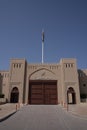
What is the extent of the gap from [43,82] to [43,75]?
147 centimetres

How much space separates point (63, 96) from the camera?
2916 centimetres

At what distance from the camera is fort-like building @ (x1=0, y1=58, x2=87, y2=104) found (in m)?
29.6

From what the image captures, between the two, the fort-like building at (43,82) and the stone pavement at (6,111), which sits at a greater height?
the fort-like building at (43,82)

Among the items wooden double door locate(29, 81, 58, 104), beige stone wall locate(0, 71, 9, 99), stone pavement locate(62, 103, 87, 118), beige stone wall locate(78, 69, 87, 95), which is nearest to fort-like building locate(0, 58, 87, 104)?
wooden double door locate(29, 81, 58, 104)

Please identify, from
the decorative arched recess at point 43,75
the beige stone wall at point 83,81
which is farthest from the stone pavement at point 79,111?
the beige stone wall at point 83,81

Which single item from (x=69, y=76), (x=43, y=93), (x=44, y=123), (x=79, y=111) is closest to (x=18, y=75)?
(x=43, y=93)

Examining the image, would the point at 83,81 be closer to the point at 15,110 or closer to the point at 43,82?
the point at 43,82

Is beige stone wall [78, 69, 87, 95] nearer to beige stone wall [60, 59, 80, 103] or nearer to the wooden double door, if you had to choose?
beige stone wall [60, 59, 80, 103]

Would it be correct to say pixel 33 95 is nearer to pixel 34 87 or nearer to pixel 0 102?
pixel 34 87

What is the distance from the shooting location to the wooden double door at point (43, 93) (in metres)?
30.0

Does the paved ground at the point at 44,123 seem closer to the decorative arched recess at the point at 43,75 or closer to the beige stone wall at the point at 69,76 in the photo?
the beige stone wall at the point at 69,76

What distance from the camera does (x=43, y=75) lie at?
31.1 meters

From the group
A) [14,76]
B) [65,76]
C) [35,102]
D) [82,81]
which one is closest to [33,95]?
[35,102]

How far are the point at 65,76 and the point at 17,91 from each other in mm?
10214
